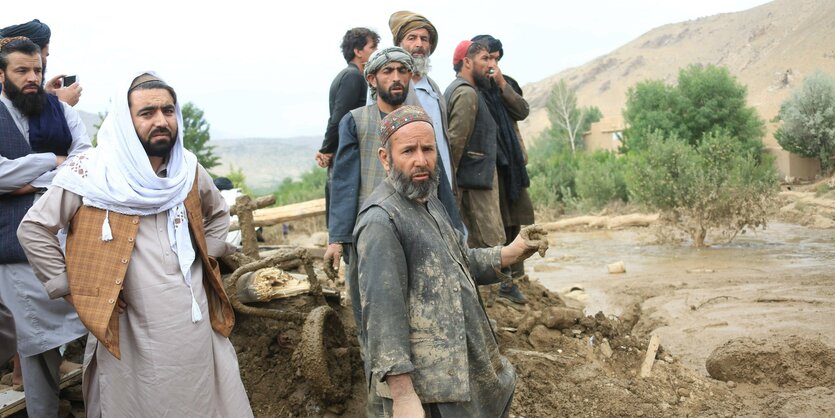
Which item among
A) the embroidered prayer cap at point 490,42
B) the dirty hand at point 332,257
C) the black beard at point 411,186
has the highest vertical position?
the embroidered prayer cap at point 490,42

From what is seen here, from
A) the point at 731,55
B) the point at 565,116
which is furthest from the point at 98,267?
the point at 731,55

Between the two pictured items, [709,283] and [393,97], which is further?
[709,283]

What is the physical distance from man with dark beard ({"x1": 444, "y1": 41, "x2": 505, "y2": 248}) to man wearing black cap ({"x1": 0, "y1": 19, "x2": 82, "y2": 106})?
244cm

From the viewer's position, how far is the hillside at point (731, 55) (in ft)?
139

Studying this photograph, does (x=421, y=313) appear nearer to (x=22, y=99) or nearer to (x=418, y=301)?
(x=418, y=301)

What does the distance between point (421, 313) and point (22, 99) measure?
253cm

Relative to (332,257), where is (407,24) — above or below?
above

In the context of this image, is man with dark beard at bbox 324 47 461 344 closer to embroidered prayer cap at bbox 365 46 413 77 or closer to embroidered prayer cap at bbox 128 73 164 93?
embroidered prayer cap at bbox 365 46 413 77

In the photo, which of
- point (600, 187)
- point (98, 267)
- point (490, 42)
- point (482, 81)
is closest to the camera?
point (98, 267)

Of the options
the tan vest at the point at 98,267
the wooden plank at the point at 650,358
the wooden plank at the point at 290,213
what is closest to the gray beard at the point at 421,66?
the tan vest at the point at 98,267

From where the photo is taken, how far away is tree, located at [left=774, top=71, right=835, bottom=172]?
19.7 meters

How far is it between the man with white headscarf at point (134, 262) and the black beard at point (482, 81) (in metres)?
2.90

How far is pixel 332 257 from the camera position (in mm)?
3881

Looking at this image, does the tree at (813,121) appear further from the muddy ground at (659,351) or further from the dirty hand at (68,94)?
the dirty hand at (68,94)
